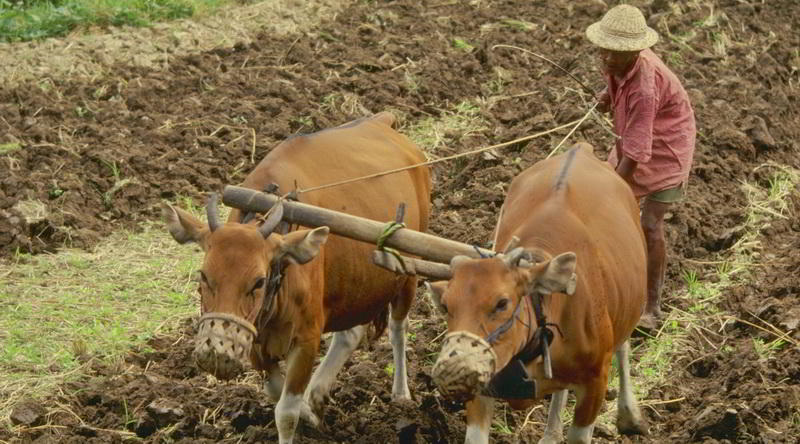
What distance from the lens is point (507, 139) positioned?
1173cm

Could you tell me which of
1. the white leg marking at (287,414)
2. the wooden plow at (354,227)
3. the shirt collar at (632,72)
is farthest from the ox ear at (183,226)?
the shirt collar at (632,72)

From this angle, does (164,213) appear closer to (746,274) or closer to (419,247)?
(419,247)

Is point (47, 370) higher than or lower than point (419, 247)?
lower

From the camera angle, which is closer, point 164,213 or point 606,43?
point 164,213

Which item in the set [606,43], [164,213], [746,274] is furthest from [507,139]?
[164,213]

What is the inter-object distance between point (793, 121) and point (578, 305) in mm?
6783

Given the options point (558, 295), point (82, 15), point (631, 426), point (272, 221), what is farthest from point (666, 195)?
point (82, 15)

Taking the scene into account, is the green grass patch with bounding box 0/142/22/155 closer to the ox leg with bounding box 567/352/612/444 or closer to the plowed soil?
the plowed soil

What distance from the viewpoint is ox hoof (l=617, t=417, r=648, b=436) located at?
25.2ft

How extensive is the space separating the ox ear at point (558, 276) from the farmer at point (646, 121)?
2.17m

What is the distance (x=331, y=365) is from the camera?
781 cm

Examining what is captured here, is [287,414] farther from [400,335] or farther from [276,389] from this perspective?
[400,335]

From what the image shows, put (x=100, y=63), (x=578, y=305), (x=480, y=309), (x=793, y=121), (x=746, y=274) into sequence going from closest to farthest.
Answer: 1. (x=480, y=309)
2. (x=578, y=305)
3. (x=746, y=274)
4. (x=793, y=121)
5. (x=100, y=63)

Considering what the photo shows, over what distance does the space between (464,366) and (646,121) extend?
2.91m
